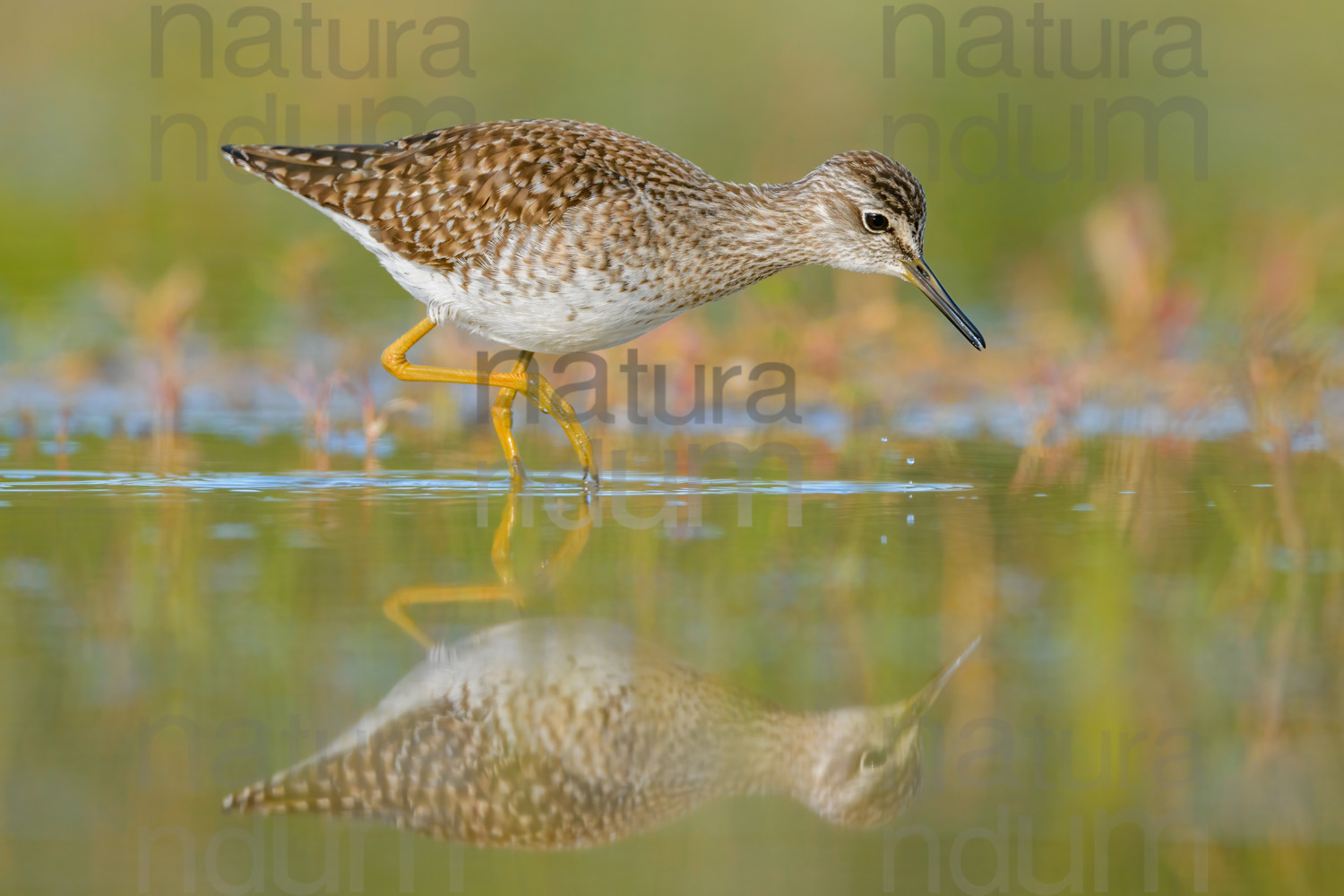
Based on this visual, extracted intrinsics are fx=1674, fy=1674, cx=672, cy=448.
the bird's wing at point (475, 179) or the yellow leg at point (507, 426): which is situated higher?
the bird's wing at point (475, 179)

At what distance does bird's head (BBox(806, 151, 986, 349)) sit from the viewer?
8.04 m

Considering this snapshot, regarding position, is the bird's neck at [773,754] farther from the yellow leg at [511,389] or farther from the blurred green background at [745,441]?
the yellow leg at [511,389]

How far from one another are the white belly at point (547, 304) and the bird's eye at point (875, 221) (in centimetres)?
98

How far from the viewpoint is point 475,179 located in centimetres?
793

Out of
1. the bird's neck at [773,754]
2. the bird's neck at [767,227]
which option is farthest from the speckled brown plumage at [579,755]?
the bird's neck at [767,227]

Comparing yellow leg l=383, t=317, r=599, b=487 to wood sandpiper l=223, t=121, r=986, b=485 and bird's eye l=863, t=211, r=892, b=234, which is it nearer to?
wood sandpiper l=223, t=121, r=986, b=485

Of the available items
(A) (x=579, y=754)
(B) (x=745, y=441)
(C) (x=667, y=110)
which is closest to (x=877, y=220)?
(B) (x=745, y=441)

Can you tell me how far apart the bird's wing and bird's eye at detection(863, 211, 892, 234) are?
0.84 m

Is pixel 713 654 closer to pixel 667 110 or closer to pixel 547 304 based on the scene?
pixel 547 304

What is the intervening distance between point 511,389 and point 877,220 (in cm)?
195

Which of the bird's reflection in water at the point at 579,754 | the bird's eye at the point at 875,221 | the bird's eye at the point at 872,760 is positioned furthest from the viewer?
the bird's eye at the point at 875,221

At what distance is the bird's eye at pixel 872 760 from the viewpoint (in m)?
4.15

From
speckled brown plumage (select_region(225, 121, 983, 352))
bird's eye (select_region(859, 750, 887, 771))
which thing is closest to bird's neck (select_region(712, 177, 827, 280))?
speckled brown plumage (select_region(225, 121, 983, 352))

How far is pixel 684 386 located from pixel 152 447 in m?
3.06
